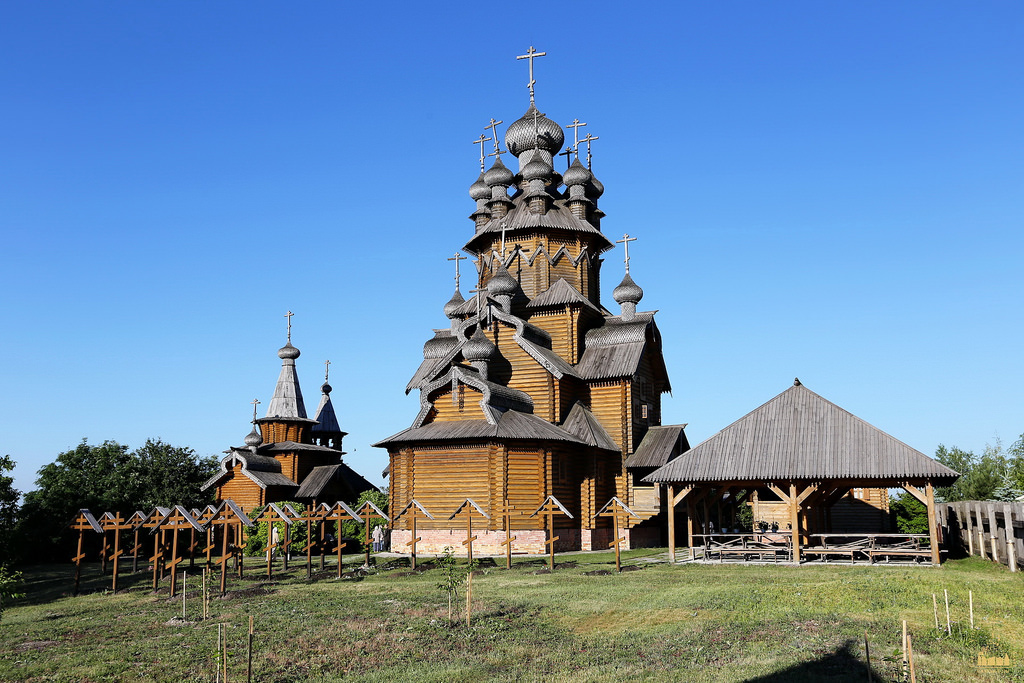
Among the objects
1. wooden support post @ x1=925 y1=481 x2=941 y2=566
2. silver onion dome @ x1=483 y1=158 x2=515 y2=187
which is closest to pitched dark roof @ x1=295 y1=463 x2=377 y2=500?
silver onion dome @ x1=483 y1=158 x2=515 y2=187

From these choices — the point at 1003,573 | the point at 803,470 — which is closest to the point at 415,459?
the point at 803,470

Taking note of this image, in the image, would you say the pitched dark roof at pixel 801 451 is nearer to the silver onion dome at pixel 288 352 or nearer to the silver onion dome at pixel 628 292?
the silver onion dome at pixel 628 292

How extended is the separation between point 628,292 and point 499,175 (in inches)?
367

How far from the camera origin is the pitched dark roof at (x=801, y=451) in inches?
846

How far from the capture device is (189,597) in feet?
64.0

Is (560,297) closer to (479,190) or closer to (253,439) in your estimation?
(479,190)

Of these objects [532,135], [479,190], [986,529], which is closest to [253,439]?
[479,190]

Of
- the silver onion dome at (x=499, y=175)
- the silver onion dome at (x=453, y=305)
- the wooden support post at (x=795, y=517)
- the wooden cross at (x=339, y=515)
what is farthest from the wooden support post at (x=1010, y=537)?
the silver onion dome at (x=499, y=175)

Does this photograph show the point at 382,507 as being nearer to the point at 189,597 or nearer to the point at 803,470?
the point at 189,597

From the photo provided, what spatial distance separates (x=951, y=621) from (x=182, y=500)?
114 ft

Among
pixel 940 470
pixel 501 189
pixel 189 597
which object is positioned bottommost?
pixel 189 597

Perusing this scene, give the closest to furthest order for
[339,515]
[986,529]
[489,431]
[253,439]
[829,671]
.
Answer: [829,671] → [986,529] → [339,515] → [489,431] → [253,439]

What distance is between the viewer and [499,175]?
41.0 meters

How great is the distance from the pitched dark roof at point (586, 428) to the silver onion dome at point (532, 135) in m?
15.2
